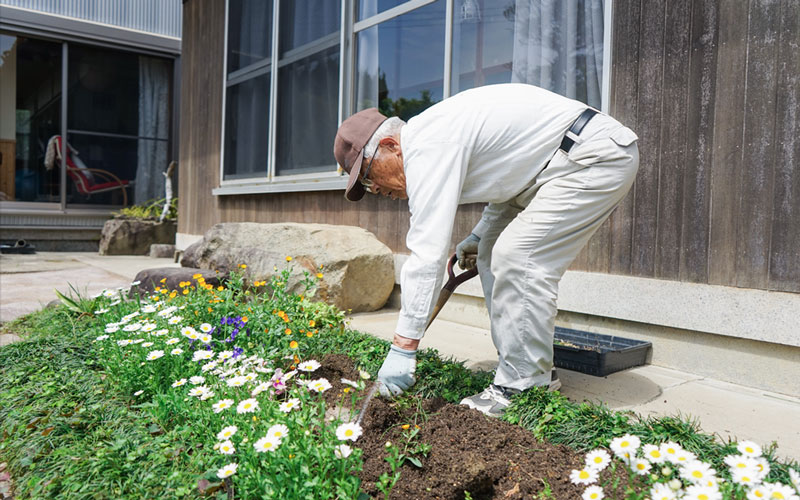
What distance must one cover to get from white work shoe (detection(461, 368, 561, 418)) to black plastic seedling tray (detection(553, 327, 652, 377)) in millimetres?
627

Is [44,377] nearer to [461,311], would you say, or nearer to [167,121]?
[461,311]

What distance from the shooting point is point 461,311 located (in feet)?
13.2

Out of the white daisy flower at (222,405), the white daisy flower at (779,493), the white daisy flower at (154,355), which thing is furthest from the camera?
the white daisy flower at (154,355)

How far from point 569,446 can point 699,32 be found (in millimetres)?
2117

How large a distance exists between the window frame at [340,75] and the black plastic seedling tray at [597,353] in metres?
1.23

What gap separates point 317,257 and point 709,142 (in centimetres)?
240

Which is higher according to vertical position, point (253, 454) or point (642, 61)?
point (642, 61)

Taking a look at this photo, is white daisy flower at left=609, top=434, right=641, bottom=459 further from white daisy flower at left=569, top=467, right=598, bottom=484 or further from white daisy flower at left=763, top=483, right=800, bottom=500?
white daisy flower at left=763, top=483, right=800, bottom=500

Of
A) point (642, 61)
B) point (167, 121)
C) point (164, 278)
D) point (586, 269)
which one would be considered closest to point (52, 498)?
Result: point (164, 278)

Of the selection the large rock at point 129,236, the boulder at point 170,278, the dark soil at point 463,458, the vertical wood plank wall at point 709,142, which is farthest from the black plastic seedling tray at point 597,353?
the large rock at point 129,236

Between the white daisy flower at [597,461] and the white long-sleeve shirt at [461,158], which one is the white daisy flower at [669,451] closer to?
the white daisy flower at [597,461]

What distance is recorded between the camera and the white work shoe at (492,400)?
2.04m

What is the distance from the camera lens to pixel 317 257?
154 inches

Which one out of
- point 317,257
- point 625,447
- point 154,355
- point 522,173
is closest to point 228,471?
point 154,355
